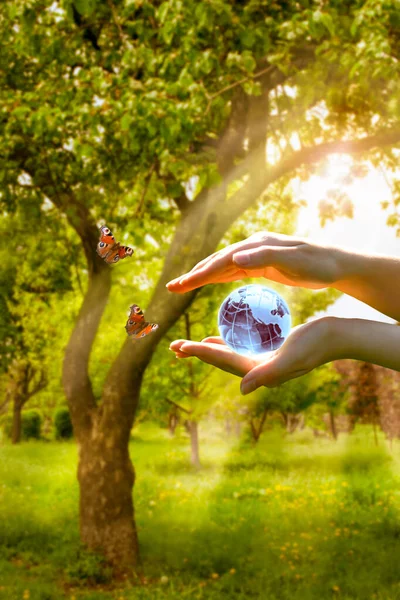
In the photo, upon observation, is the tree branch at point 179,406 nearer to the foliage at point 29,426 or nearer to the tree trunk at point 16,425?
the tree trunk at point 16,425

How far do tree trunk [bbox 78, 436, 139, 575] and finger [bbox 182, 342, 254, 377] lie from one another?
741 cm

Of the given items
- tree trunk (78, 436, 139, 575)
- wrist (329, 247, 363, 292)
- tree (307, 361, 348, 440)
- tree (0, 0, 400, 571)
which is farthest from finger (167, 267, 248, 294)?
tree (307, 361, 348, 440)

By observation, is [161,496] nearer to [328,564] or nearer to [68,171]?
[328,564]

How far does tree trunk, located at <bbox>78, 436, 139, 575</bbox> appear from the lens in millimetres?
9328

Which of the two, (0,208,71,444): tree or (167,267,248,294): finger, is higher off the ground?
(0,208,71,444): tree

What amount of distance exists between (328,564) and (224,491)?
4954 millimetres

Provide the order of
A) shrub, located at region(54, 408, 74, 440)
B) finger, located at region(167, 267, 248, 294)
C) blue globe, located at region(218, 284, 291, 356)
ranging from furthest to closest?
shrub, located at region(54, 408, 74, 440), blue globe, located at region(218, 284, 291, 356), finger, located at region(167, 267, 248, 294)

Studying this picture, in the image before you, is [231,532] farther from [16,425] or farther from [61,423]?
[16,425]

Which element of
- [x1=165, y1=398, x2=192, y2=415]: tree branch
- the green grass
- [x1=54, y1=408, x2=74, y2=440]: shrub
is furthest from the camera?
[x1=54, y1=408, x2=74, y2=440]: shrub

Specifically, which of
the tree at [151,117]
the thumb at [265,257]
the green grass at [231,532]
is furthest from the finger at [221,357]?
the green grass at [231,532]

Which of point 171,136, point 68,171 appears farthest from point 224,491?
point 171,136

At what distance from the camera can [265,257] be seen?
212 cm

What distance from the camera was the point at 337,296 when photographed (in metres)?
21.4

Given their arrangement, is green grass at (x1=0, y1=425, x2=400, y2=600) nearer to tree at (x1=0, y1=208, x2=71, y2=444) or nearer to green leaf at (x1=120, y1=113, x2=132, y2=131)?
tree at (x1=0, y1=208, x2=71, y2=444)
